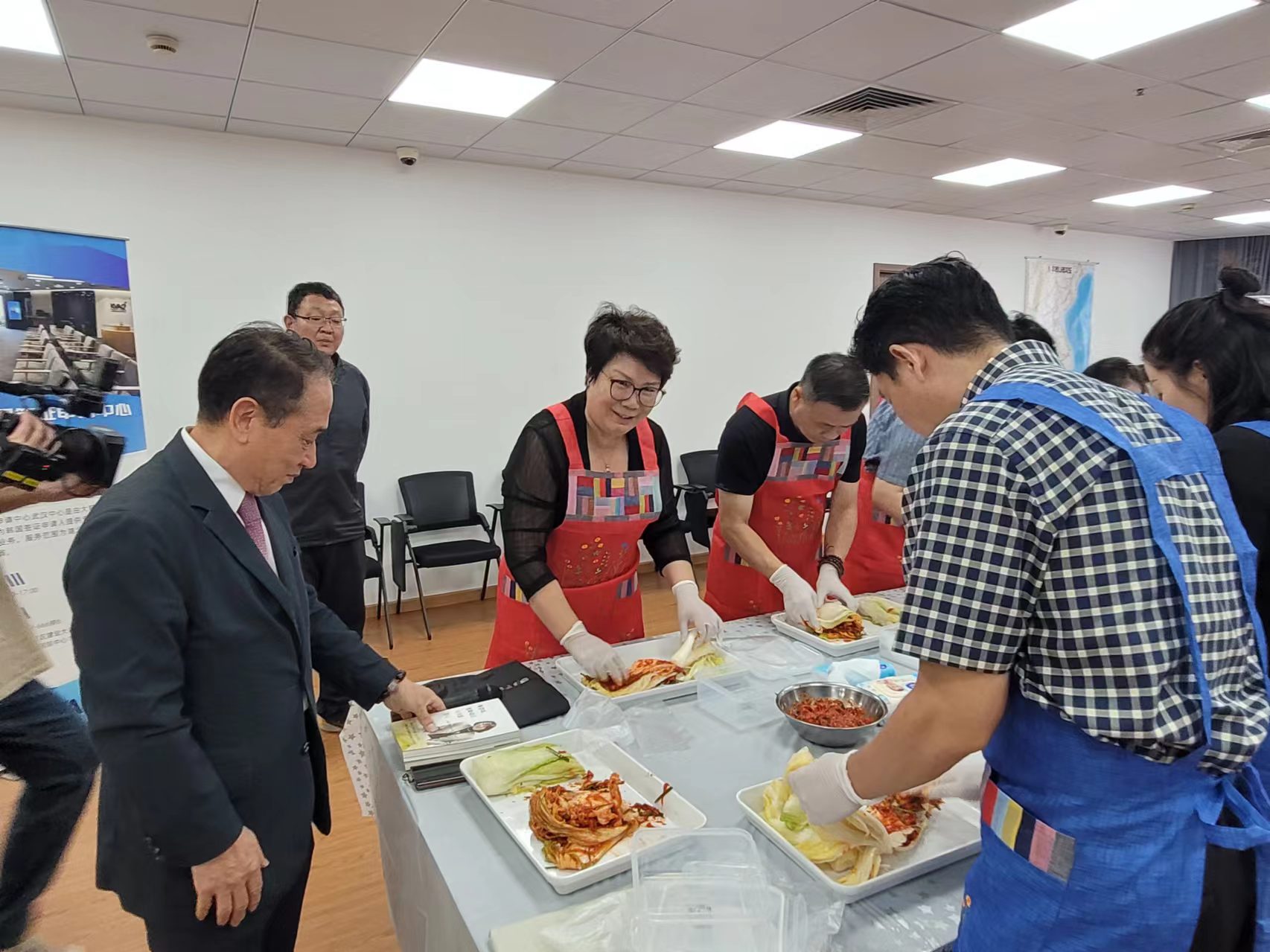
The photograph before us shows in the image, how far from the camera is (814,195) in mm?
5719

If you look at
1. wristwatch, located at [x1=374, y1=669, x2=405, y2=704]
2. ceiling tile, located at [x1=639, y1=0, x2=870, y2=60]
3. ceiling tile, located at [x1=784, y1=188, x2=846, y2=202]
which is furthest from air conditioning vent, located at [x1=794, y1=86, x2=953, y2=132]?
wristwatch, located at [x1=374, y1=669, x2=405, y2=704]

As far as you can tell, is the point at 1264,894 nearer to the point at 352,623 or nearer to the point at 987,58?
the point at 352,623

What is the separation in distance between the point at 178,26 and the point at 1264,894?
3.66 m

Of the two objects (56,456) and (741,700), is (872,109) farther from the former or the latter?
(56,456)

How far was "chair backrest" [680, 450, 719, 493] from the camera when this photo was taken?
5484mm

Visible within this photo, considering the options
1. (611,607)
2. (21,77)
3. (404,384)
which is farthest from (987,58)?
(21,77)

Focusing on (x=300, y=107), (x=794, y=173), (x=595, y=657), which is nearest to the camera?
(x=595, y=657)

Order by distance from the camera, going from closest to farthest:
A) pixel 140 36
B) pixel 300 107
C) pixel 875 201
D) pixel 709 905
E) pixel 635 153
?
pixel 709 905 < pixel 140 36 < pixel 300 107 < pixel 635 153 < pixel 875 201

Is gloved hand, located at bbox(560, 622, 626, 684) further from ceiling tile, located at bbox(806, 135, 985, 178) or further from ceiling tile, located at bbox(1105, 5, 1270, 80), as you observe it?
ceiling tile, located at bbox(806, 135, 985, 178)

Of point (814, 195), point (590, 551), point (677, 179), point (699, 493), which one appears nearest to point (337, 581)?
point (590, 551)

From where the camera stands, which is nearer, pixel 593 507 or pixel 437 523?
pixel 593 507

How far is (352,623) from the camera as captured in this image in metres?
3.25

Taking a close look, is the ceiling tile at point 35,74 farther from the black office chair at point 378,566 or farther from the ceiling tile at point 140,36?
the black office chair at point 378,566

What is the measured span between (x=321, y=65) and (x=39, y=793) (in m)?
2.75
